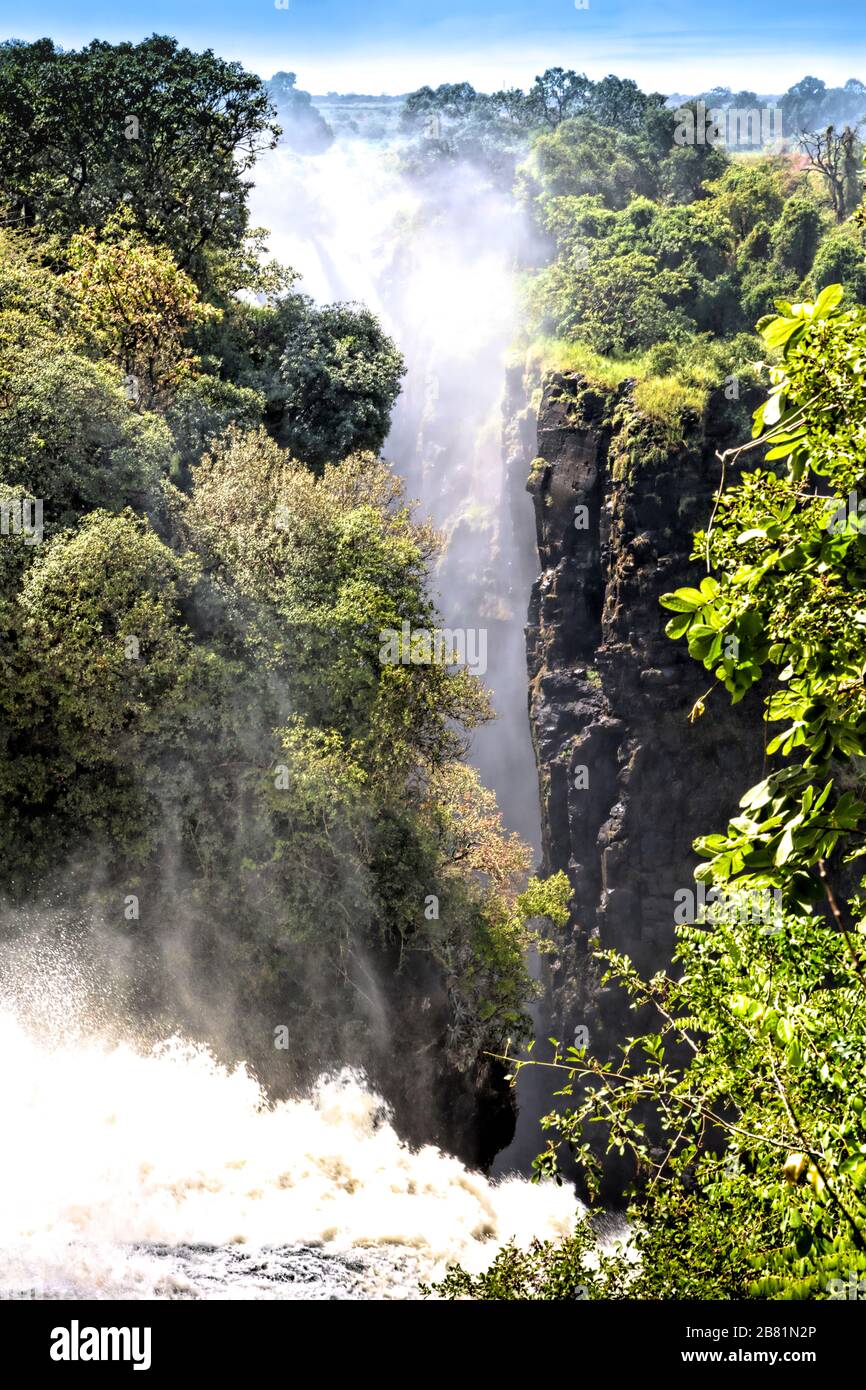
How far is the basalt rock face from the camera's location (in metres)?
32.1

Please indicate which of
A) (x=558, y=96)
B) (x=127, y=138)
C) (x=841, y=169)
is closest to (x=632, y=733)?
(x=127, y=138)

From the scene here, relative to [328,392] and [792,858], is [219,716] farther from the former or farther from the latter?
[792,858]

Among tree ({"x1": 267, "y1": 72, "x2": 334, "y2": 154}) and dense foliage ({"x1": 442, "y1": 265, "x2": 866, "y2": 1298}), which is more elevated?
tree ({"x1": 267, "y1": 72, "x2": 334, "y2": 154})

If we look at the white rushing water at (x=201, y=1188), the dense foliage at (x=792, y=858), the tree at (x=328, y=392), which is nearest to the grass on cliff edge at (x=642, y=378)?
the tree at (x=328, y=392)


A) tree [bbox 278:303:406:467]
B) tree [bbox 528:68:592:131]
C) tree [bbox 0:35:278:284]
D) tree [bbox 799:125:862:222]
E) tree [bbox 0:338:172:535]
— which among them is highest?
tree [bbox 528:68:592:131]

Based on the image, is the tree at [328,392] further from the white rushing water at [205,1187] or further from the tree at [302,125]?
the tree at [302,125]

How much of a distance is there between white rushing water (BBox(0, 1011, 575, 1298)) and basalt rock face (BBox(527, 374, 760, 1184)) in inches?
522

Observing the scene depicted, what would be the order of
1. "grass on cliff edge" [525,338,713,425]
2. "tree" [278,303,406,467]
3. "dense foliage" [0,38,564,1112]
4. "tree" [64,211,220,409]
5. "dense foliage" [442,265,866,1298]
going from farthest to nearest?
"grass on cliff edge" [525,338,713,425] < "tree" [278,303,406,467] < "tree" [64,211,220,409] < "dense foliage" [0,38,564,1112] < "dense foliage" [442,265,866,1298]

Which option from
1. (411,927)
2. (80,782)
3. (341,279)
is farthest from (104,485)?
(341,279)

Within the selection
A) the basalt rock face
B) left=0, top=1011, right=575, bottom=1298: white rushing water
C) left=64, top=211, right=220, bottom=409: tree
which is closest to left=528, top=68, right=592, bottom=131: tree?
the basalt rock face

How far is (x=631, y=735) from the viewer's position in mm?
32625

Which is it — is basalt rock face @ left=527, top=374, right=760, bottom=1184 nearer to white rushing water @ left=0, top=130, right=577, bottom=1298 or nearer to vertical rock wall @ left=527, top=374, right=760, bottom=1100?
vertical rock wall @ left=527, top=374, right=760, bottom=1100

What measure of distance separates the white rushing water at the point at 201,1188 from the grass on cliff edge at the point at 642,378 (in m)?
20.9
